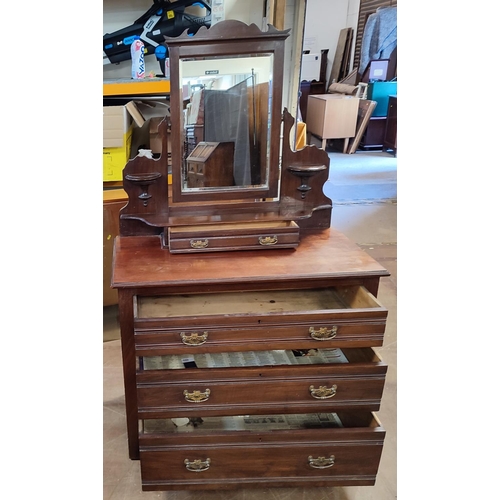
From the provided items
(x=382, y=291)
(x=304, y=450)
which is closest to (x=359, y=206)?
(x=382, y=291)

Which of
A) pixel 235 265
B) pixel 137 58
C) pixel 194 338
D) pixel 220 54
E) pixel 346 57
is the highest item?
A: pixel 346 57

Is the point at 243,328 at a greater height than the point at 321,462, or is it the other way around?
the point at 243,328

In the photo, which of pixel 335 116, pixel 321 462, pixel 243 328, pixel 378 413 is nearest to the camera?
pixel 243 328

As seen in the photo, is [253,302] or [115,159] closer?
[253,302]

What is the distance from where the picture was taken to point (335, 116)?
236 inches

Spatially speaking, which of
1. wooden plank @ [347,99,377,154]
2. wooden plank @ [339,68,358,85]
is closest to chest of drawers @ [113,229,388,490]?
wooden plank @ [347,99,377,154]

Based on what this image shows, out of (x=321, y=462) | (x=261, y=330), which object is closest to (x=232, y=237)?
(x=261, y=330)

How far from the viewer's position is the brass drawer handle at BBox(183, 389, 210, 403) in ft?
4.03

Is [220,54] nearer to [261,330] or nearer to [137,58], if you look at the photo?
[261,330]

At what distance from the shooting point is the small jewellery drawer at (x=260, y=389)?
1214 mm

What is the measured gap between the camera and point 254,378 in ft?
4.02

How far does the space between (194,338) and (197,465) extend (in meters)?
0.39

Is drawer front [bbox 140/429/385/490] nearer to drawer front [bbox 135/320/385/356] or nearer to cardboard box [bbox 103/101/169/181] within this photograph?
drawer front [bbox 135/320/385/356]

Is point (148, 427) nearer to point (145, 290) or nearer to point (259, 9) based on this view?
point (145, 290)
